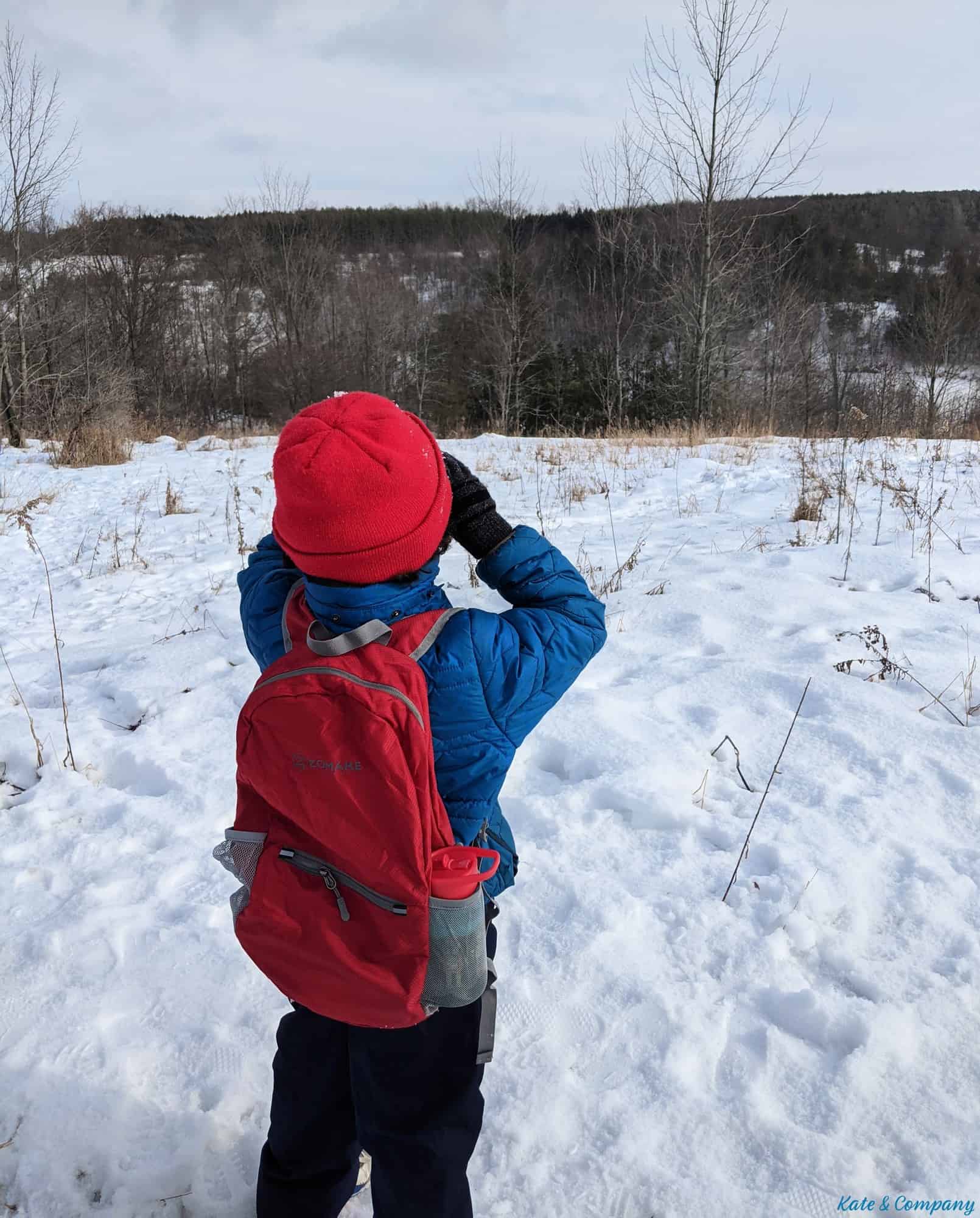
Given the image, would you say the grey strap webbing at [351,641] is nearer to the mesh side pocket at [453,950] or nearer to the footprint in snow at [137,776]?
the mesh side pocket at [453,950]

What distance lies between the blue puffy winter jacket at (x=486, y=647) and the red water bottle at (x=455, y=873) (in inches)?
4.2

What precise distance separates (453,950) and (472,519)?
635mm

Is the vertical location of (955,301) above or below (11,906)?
above

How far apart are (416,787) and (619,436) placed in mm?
11216

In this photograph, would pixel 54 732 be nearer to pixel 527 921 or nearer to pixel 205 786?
pixel 205 786

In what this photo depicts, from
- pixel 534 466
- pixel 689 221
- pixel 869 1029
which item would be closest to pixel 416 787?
pixel 869 1029

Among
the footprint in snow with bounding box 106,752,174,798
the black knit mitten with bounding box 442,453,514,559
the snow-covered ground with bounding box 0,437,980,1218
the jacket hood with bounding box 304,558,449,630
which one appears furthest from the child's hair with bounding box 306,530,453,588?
the footprint in snow with bounding box 106,752,174,798

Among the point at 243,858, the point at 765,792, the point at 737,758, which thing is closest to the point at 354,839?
the point at 243,858

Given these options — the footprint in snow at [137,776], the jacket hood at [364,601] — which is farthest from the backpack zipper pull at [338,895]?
the footprint in snow at [137,776]

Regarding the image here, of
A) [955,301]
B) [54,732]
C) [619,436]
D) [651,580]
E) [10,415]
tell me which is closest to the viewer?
[54,732]

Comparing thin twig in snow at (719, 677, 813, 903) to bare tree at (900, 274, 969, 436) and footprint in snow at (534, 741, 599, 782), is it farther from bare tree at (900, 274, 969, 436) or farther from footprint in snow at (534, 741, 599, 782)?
bare tree at (900, 274, 969, 436)

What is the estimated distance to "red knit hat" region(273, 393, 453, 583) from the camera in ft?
3.14

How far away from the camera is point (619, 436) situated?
11570 mm

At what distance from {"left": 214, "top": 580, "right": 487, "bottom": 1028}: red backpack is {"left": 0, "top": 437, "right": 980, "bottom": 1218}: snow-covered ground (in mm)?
677
